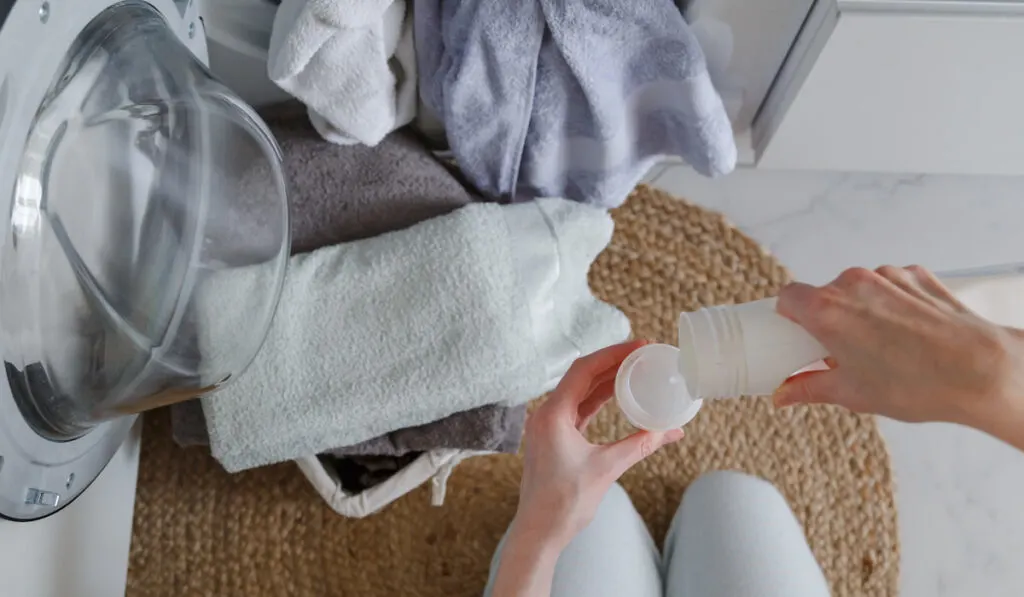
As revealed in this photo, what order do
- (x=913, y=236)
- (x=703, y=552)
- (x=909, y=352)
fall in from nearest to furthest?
(x=909, y=352)
(x=703, y=552)
(x=913, y=236)

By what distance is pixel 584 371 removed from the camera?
57cm

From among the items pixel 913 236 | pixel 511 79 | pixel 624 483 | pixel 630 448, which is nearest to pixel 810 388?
pixel 630 448

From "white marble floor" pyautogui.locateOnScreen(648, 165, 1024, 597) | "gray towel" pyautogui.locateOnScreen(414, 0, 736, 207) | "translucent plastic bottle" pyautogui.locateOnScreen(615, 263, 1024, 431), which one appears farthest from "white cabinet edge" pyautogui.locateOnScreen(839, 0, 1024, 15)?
"white marble floor" pyautogui.locateOnScreen(648, 165, 1024, 597)

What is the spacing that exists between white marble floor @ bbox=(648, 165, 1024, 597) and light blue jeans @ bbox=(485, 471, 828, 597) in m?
0.31

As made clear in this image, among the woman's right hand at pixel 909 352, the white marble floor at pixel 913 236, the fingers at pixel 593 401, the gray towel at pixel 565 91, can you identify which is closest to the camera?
the woman's right hand at pixel 909 352

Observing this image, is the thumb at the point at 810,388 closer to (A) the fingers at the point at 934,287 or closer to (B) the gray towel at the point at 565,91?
(A) the fingers at the point at 934,287

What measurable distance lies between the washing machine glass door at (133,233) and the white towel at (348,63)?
0.19ft

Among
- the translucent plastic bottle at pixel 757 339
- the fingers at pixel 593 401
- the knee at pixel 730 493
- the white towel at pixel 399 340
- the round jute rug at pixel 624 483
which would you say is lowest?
the round jute rug at pixel 624 483

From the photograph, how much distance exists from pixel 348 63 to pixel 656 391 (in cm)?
38

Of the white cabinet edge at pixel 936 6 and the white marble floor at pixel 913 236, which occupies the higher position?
the white cabinet edge at pixel 936 6

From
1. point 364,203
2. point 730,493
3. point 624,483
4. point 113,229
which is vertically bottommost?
point 624,483

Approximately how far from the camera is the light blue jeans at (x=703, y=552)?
0.78 m

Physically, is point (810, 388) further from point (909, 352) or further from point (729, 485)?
point (729, 485)

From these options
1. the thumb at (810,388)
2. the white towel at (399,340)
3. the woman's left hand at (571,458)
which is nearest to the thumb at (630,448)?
the woman's left hand at (571,458)
